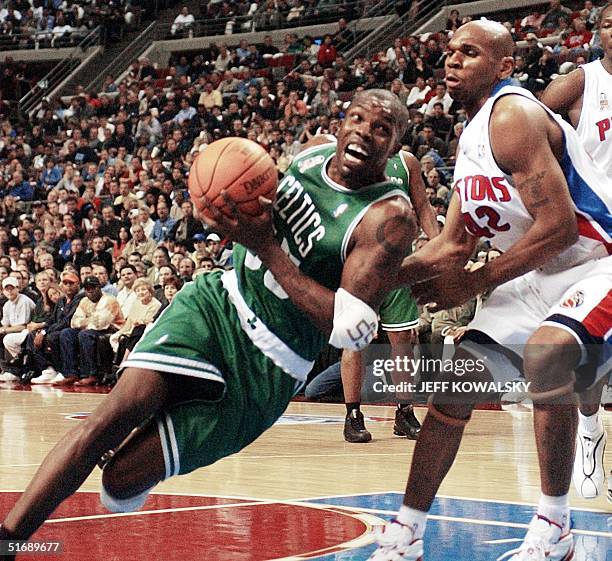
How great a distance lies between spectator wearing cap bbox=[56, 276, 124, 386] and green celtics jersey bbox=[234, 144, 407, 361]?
9197 mm

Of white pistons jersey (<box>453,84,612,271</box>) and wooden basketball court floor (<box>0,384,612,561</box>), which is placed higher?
white pistons jersey (<box>453,84,612,271</box>)

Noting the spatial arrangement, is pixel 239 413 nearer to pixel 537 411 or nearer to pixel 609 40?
pixel 537 411

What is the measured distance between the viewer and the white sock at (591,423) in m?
5.02

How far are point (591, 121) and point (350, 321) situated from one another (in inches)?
86.0

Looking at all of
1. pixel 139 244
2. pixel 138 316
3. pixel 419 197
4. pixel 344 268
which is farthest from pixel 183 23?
pixel 344 268

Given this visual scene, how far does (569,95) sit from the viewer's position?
5.04 meters

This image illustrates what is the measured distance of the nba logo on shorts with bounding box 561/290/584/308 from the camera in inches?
150

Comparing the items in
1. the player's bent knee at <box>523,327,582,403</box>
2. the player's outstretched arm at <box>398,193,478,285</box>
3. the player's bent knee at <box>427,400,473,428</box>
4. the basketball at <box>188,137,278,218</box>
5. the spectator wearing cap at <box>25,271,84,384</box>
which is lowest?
the spectator wearing cap at <box>25,271,84,384</box>

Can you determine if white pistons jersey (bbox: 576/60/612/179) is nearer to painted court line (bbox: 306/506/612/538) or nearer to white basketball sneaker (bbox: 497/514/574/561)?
painted court line (bbox: 306/506/612/538)

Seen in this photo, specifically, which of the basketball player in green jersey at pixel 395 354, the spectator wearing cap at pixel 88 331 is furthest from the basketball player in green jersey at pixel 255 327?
the spectator wearing cap at pixel 88 331

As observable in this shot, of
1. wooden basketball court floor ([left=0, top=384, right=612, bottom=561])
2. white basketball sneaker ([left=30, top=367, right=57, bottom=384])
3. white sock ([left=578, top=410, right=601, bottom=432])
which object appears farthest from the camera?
white basketball sneaker ([left=30, top=367, right=57, bottom=384])

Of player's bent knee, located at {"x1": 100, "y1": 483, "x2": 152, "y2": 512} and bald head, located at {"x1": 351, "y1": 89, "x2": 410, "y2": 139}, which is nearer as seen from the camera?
player's bent knee, located at {"x1": 100, "y1": 483, "x2": 152, "y2": 512}

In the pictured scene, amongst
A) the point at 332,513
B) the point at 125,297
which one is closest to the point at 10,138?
the point at 125,297

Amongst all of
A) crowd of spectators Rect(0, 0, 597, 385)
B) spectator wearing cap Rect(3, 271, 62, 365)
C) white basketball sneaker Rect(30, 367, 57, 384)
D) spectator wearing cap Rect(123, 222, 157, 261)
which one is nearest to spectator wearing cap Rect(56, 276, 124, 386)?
crowd of spectators Rect(0, 0, 597, 385)
